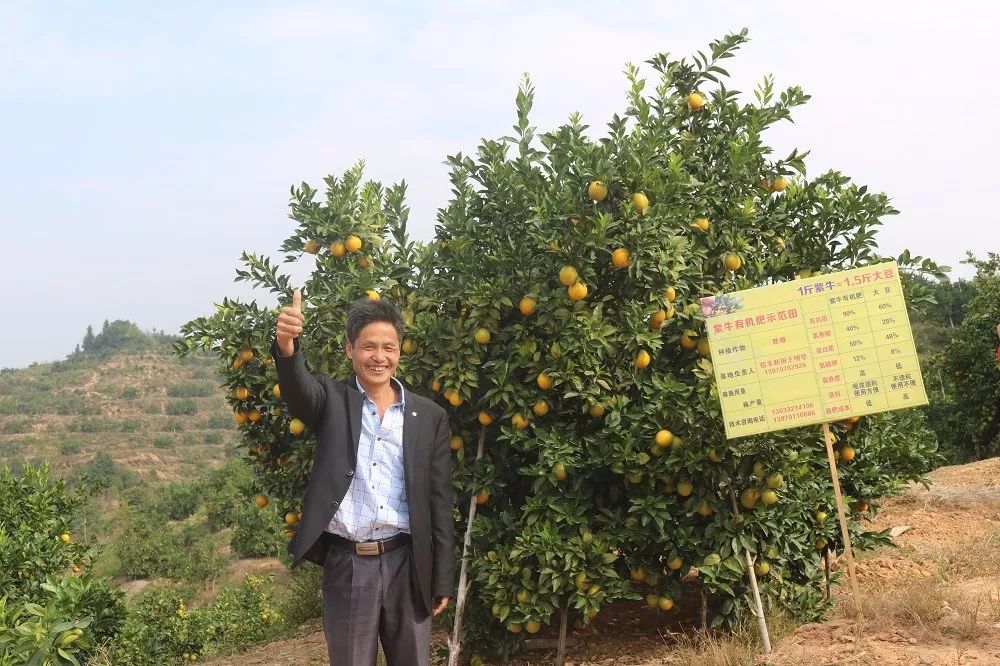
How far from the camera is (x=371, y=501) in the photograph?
2.95m

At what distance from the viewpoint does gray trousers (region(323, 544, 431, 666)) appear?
2.92 m

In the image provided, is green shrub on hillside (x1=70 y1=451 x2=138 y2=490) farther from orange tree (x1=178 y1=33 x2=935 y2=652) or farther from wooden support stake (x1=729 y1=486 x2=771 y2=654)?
wooden support stake (x1=729 y1=486 x2=771 y2=654)

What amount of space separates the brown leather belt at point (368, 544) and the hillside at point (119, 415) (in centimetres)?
3007

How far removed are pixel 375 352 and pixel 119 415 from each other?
40765 mm

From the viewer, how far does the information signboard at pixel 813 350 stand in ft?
13.1

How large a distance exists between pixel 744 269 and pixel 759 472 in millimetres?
1224

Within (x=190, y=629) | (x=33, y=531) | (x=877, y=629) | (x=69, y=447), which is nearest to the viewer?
(x=877, y=629)

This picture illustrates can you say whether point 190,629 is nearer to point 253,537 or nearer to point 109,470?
point 253,537

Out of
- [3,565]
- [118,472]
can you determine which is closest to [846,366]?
[3,565]

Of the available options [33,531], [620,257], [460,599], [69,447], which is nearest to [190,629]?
[33,531]

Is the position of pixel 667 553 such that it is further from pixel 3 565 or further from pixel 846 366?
pixel 3 565

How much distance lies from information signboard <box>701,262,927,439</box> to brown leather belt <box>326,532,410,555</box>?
1677 mm

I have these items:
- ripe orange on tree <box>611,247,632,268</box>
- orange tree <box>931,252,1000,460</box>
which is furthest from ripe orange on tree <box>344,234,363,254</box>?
orange tree <box>931,252,1000,460</box>

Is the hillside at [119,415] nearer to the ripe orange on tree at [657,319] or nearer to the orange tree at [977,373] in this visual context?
the orange tree at [977,373]
